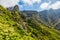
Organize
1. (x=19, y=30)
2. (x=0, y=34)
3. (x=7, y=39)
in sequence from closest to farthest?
(x=7, y=39) → (x=0, y=34) → (x=19, y=30)

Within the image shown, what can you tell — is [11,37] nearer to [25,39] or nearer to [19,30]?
[25,39]

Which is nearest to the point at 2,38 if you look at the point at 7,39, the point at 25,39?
the point at 7,39

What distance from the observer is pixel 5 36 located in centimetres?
2520

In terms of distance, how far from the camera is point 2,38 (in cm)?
2414

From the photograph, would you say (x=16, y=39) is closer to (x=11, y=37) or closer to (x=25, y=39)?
(x=11, y=37)

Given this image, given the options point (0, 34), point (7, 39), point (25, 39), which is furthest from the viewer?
point (25, 39)

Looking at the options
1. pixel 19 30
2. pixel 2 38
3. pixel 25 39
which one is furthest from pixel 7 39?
pixel 19 30

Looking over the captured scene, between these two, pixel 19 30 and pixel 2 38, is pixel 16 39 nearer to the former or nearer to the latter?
pixel 2 38

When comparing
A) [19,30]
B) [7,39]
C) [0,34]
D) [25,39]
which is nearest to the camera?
[7,39]

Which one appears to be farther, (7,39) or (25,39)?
(25,39)

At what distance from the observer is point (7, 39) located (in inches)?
936

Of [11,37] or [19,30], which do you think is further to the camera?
[19,30]

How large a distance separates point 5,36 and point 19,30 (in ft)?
28.3

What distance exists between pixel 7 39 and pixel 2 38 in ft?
2.99
